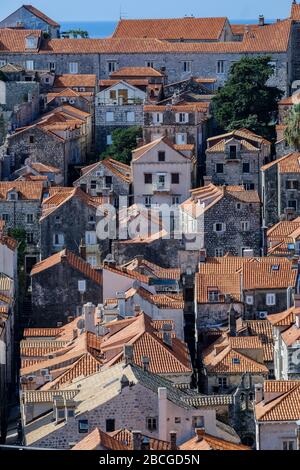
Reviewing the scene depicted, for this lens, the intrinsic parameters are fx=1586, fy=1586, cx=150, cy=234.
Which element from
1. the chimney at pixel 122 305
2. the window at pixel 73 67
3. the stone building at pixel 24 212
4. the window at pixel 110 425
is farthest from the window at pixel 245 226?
the window at pixel 73 67

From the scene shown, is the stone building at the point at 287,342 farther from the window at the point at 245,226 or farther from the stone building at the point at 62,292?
the window at the point at 245,226

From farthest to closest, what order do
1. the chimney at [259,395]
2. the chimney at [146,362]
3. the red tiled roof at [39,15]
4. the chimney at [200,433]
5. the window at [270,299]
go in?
the red tiled roof at [39,15], the window at [270,299], the chimney at [146,362], the chimney at [259,395], the chimney at [200,433]

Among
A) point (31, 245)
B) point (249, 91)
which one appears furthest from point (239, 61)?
point (31, 245)

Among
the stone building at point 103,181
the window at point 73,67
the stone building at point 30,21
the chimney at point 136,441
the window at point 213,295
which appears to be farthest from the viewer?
the stone building at point 30,21

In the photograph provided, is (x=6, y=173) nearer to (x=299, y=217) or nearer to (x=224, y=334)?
(x=299, y=217)

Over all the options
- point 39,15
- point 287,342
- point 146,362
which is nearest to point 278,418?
point 146,362

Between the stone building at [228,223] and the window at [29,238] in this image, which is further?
the window at [29,238]
